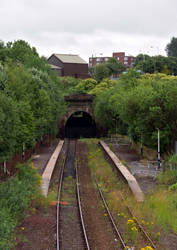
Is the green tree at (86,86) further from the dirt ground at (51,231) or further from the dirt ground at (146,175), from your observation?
the dirt ground at (51,231)

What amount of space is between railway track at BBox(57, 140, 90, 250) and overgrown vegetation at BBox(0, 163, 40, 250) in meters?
1.50

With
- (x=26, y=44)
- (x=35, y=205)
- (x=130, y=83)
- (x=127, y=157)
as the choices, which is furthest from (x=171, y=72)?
(x=35, y=205)

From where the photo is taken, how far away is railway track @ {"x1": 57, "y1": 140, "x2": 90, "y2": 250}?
11.7m

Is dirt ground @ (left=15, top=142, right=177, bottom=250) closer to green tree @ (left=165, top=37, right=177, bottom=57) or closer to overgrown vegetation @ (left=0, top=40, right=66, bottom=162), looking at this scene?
overgrown vegetation @ (left=0, top=40, right=66, bottom=162)

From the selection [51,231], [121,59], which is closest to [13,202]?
[51,231]

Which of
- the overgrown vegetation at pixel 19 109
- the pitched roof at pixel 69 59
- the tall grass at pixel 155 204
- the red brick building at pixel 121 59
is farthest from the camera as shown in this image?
the red brick building at pixel 121 59

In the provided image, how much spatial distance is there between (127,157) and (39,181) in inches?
560

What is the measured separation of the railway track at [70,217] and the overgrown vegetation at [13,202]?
1505mm

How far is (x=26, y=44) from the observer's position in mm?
57062

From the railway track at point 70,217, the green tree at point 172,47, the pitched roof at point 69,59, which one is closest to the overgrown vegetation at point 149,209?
the railway track at point 70,217

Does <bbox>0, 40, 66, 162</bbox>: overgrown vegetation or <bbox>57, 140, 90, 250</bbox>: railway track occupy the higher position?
<bbox>0, 40, 66, 162</bbox>: overgrown vegetation

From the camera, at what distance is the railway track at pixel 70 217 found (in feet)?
38.3

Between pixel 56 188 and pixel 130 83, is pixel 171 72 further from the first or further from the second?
pixel 56 188

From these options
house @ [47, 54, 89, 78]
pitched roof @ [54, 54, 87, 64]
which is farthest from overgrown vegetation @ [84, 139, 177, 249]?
pitched roof @ [54, 54, 87, 64]
